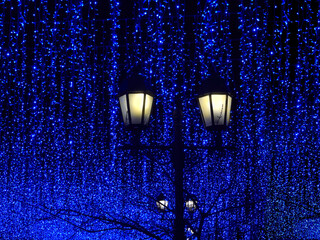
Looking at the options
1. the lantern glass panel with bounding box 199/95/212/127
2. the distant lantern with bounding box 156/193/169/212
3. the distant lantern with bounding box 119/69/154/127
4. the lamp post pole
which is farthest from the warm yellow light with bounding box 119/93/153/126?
the distant lantern with bounding box 156/193/169/212

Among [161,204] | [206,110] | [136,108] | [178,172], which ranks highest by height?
[206,110]

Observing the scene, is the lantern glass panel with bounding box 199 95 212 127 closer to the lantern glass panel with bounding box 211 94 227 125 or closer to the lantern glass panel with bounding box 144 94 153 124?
the lantern glass panel with bounding box 211 94 227 125

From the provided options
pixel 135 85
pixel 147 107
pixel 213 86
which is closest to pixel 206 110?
pixel 213 86

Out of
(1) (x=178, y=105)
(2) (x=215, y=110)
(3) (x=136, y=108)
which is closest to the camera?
(3) (x=136, y=108)

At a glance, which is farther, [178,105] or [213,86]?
[178,105]

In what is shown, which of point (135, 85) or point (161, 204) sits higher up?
point (135, 85)

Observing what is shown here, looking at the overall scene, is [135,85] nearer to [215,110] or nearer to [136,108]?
[136,108]

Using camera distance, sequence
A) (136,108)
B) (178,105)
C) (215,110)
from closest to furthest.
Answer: (136,108) → (215,110) → (178,105)

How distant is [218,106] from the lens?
3.89 m

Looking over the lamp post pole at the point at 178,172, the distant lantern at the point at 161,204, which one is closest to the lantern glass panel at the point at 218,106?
the lamp post pole at the point at 178,172

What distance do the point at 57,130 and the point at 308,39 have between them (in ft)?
34.4

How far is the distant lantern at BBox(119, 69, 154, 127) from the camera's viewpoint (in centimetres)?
373

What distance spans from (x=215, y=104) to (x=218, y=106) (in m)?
0.03

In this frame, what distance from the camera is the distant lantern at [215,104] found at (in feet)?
12.7
